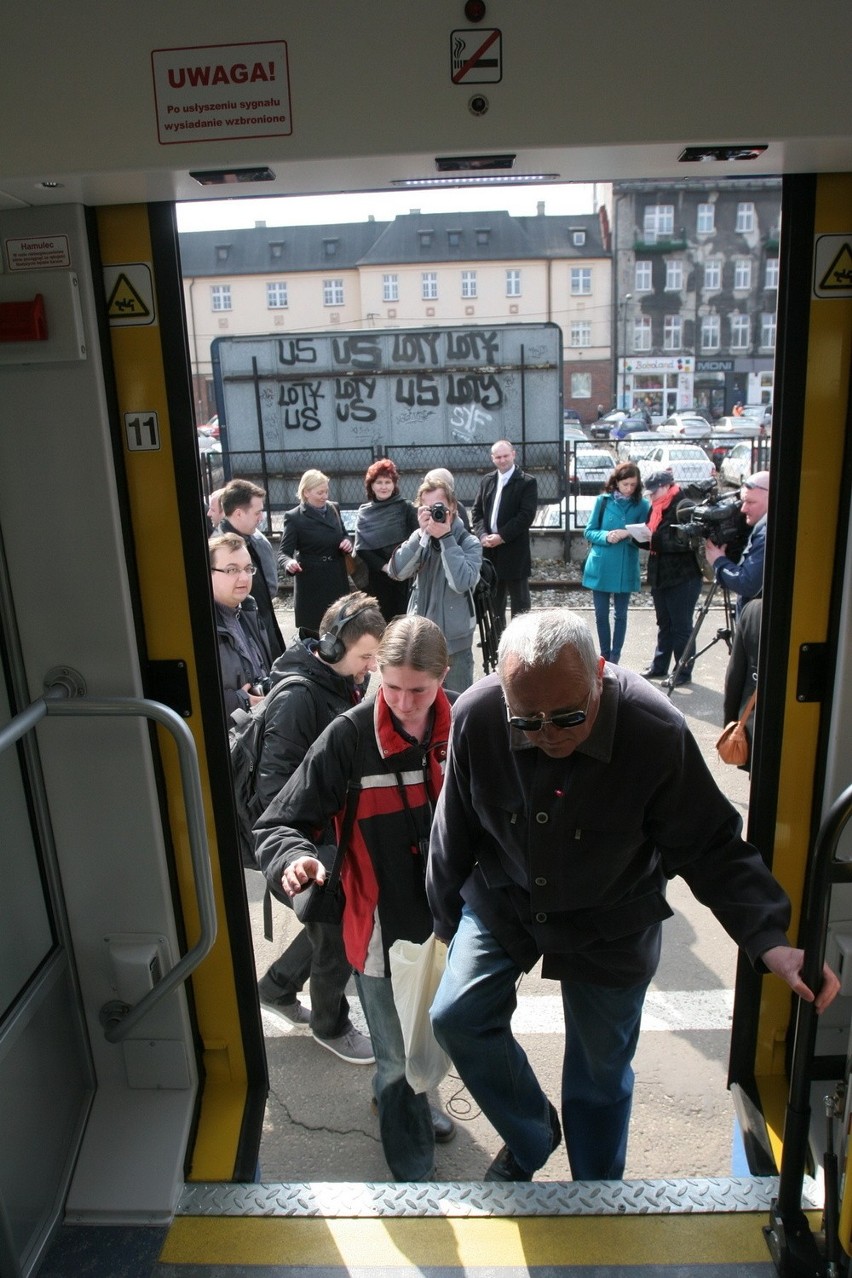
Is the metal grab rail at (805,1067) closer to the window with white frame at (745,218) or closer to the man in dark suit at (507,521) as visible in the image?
the man in dark suit at (507,521)

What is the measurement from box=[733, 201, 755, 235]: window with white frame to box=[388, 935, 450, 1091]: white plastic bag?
49109 mm

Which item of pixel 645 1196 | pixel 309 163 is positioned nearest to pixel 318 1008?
pixel 645 1196

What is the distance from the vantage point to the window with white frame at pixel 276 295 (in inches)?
1730

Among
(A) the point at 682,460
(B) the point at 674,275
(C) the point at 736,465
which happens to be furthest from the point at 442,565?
(B) the point at 674,275

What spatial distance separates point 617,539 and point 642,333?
41482 millimetres

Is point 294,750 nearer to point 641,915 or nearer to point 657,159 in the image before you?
point 641,915

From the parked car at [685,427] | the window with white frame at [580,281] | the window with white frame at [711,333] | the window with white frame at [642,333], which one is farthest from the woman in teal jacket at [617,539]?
the window with white frame at [711,333]

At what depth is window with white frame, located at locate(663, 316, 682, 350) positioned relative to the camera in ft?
152

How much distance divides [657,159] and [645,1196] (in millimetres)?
2191

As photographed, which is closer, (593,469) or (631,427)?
(593,469)

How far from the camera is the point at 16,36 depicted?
1660 millimetres

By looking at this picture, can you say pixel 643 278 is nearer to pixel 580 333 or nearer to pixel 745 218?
pixel 580 333

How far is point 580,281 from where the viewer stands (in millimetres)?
44438

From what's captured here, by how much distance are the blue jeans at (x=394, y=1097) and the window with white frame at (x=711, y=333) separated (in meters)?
48.0
